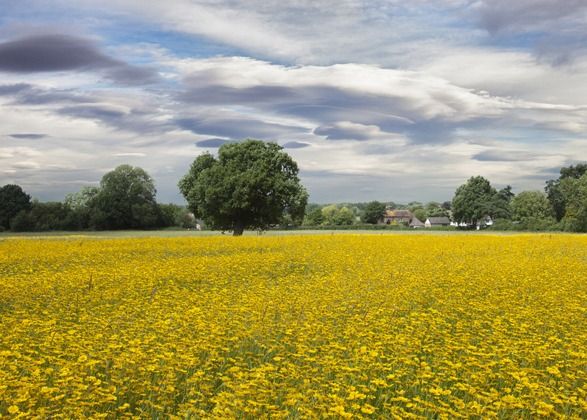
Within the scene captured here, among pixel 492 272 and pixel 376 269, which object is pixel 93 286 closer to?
pixel 376 269

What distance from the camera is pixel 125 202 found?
85125 millimetres

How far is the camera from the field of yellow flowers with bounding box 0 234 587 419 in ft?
20.1

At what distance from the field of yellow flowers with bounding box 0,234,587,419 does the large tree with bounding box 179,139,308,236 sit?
1236 inches

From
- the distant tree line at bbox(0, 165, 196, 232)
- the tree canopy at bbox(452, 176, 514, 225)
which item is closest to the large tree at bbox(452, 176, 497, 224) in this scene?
the tree canopy at bbox(452, 176, 514, 225)

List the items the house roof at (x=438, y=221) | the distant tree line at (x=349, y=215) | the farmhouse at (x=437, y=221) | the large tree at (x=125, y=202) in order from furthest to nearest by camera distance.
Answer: the house roof at (x=438, y=221)
the farmhouse at (x=437, y=221)
the distant tree line at (x=349, y=215)
the large tree at (x=125, y=202)

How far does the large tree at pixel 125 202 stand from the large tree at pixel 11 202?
407 inches

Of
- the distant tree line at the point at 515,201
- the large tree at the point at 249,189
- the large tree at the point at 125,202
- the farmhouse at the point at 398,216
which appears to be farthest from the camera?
the farmhouse at the point at 398,216

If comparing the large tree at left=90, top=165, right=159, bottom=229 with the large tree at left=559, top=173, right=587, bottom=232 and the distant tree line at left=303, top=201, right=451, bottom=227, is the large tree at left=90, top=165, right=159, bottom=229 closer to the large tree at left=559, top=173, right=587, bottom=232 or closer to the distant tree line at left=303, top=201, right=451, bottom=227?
the distant tree line at left=303, top=201, right=451, bottom=227

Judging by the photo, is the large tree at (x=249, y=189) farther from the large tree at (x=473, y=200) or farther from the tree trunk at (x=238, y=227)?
the large tree at (x=473, y=200)

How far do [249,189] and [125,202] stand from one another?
125 feet

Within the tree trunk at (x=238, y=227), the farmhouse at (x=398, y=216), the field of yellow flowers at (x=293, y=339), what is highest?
the farmhouse at (x=398, y=216)

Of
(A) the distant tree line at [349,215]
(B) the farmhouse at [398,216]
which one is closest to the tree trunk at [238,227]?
(A) the distant tree line at [349,215]

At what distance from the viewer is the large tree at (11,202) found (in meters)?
87.0

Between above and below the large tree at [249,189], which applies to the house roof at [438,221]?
below
